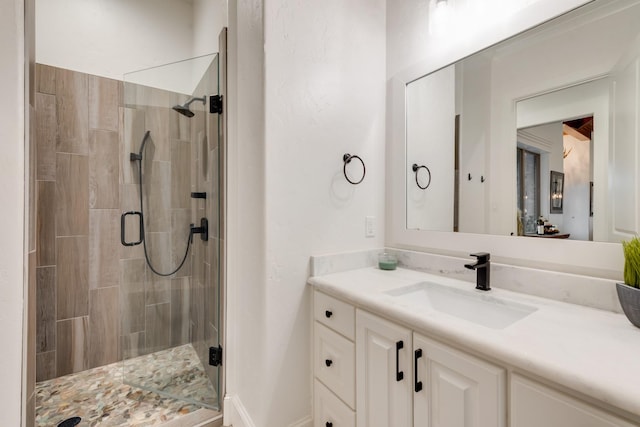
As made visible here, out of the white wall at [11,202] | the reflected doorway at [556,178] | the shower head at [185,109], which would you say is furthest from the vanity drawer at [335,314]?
the shower head at [185,109]

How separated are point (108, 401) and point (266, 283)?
4.47ft

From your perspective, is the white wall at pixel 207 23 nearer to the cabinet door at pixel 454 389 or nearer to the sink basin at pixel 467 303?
the sink basin at pixel 467 303

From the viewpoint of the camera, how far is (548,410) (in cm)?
59

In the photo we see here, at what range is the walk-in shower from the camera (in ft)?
6.00

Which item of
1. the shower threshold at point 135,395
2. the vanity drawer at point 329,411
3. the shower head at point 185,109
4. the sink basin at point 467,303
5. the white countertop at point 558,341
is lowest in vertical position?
the shower threshold at point 135,395

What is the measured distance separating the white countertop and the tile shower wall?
1.43 meters

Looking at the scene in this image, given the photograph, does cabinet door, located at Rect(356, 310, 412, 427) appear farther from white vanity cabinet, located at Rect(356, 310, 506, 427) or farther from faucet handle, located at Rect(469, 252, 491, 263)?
faucet handle, located at Rect(469, 252, 491, 263)

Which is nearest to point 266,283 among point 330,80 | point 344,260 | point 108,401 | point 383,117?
point 344,260

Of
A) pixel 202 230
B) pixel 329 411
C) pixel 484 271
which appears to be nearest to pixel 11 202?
pixel 202 230

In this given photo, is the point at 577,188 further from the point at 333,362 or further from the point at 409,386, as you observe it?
the point at 333,362

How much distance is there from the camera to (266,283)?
4.10 feet

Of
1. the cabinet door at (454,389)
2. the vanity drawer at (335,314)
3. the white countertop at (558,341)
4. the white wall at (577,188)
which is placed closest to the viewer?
the white countertop at (558,341)

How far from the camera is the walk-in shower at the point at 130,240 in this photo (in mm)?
1829

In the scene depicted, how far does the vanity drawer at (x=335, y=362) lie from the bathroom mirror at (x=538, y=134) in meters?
0.74
